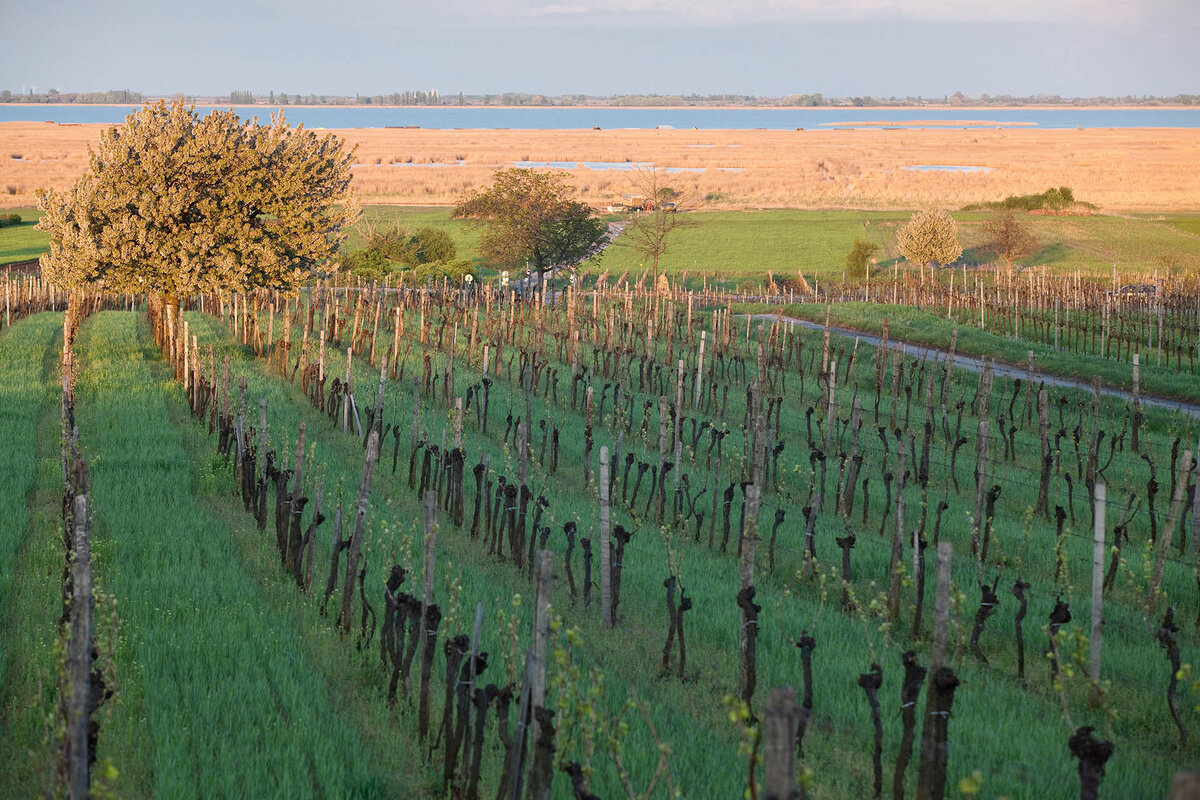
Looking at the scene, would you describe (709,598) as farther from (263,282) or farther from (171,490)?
(263,282)

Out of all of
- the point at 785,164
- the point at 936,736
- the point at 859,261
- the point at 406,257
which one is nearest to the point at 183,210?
the point at 936,736

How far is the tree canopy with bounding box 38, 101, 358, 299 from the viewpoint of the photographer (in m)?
21.3

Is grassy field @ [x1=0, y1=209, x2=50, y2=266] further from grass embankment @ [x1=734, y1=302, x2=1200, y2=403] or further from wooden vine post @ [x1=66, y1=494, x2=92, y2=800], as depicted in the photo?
wooden vine post @ [x1=66, y1=494, x2=92, y2=800]

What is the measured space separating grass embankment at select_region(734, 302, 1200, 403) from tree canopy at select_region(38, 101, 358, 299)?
38.2 feet

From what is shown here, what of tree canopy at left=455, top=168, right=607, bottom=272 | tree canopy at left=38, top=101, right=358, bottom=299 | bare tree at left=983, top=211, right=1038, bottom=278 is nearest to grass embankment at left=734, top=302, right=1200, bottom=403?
tree canopy at left=455, top=168, right=607, bottom=272

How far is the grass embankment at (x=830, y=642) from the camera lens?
20.1 ft

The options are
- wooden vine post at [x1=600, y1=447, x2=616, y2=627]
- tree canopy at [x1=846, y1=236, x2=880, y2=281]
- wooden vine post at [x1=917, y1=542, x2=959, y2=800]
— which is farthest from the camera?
tree canopy at [x1=846, y1=236, x2=880, y2=281]

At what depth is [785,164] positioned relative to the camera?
422 feet

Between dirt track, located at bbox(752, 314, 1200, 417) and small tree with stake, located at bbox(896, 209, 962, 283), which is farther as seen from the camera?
small tree with stake, located at bbox(896, 209, 962, 283)

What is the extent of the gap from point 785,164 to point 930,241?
3324 inches

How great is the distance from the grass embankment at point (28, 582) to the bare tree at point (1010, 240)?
40.7m

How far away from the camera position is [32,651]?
700 centimetres

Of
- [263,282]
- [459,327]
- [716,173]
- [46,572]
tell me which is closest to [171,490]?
[46,572]

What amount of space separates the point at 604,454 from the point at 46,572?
4.40 metres
